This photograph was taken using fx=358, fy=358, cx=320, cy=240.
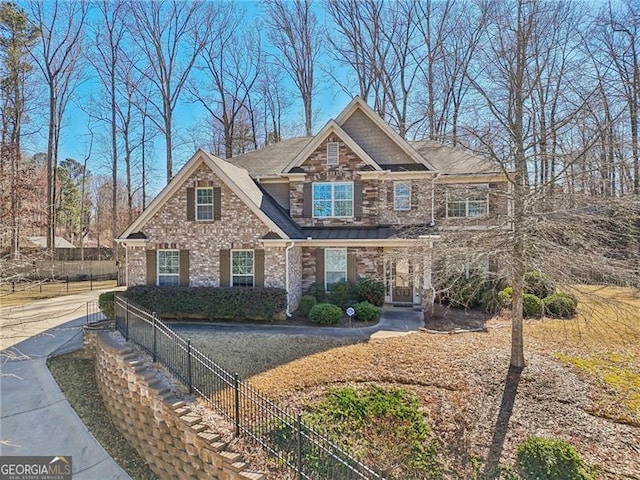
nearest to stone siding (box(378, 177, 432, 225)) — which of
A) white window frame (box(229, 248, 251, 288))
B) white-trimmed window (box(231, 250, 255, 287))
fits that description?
white window frame (box(229, 248, 251, 288))

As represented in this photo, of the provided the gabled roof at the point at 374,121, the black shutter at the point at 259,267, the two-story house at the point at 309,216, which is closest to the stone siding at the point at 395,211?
the two-story house at the point at 309,216

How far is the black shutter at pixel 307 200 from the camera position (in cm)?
1673

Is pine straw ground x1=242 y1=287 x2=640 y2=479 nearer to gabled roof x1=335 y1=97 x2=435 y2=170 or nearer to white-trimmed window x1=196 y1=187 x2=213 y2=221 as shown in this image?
white-trimmed window x1=196 y1=187 x2=213 y2=221

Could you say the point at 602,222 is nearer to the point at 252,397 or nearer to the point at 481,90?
the point at 481,90

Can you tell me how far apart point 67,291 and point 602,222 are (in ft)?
95.4

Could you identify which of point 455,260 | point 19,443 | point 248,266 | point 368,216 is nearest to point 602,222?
point 455,260

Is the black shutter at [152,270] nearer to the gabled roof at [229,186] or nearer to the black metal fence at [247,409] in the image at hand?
the gabled roof at [229,186]

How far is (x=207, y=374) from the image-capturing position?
8.31 meters

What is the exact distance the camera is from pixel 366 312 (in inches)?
523

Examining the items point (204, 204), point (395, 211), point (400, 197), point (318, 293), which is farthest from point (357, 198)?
point (204, 204)

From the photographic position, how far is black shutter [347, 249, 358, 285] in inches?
618

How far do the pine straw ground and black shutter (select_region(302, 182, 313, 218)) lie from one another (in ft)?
25.5

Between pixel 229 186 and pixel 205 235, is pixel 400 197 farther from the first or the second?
pixel 205 235

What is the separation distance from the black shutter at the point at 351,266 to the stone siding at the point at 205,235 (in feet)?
10.6
